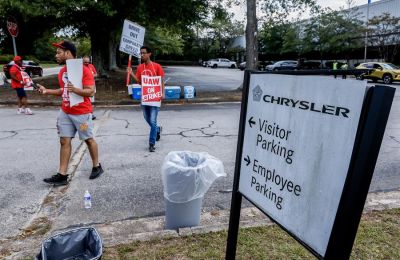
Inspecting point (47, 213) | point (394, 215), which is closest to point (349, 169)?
point (394, 215)

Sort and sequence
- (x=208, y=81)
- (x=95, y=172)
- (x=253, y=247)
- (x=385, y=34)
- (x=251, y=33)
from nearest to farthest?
(x=253, y=247) < (x=95, y=172) < (x=251, y=33) < (x=208, y=81) < (x=385, y=34)

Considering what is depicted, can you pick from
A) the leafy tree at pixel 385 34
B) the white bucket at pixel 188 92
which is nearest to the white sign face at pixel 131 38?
the white bucket at pixel 188 92

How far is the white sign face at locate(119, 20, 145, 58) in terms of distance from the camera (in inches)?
358

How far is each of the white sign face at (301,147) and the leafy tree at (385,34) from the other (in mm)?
32430

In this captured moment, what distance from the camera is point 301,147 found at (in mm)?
1760

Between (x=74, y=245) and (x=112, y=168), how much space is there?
101 inches

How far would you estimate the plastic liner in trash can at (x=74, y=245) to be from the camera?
2.61 metres

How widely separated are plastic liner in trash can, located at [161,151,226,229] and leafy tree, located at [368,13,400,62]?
31.8 m

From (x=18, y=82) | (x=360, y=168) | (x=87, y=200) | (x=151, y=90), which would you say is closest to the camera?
(x=360, y=168)

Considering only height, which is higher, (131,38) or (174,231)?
(131,38)

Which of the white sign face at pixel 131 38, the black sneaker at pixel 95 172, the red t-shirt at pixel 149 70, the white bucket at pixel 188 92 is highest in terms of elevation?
the white sign face at pixel 131 38

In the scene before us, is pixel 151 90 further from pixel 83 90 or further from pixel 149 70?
pixel 83 90

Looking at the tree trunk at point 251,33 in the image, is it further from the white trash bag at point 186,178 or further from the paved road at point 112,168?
the white trash bag at point 186,178

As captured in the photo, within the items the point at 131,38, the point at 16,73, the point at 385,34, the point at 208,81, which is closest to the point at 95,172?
the point at 131,38
